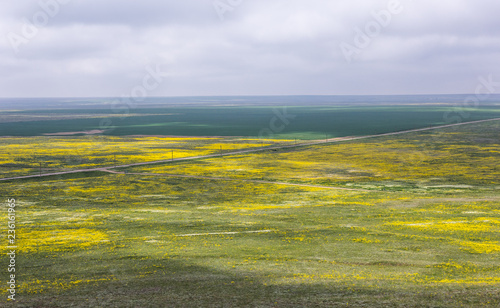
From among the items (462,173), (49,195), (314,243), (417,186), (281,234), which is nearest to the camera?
Answer: (314,243)

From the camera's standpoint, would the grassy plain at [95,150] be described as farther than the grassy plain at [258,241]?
Yes

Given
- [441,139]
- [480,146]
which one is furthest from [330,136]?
[480,146]

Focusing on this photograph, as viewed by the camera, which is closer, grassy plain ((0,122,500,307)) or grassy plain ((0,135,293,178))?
grassy plain ((0,122,500,307))

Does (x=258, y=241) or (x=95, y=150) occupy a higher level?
(x=95, y=150)

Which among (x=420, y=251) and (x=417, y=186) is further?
(x=417, y=186)

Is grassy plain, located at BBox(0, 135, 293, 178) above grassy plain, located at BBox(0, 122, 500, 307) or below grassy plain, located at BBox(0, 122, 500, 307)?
above

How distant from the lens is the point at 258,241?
37906 mm

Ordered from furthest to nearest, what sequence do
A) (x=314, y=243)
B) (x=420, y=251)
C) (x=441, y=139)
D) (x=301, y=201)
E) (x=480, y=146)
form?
(x=441, y=139) → (x=480, y=146) → (x=301, y=201) → (x=314, y=243) → (x=420, y=251)

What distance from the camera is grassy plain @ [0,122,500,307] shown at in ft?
88.7

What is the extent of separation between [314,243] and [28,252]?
65.2 feet

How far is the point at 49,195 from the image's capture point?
6309 cm

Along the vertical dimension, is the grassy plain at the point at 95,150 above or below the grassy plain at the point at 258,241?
above

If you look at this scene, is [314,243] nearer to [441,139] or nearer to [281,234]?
[281,234]

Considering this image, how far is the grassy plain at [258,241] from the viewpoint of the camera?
27.0 meters
